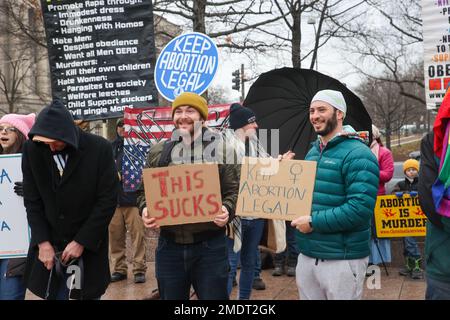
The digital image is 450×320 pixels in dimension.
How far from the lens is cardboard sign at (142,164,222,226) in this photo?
3307mm

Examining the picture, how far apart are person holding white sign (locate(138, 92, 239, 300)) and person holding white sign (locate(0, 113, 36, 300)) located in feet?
3.89

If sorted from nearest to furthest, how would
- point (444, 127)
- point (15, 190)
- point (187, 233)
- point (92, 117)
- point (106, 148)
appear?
point (444, 127) → point (187, 233) → point (106, 148) → point (15, 190) → point (92, 117)

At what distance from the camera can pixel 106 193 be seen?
3553mm

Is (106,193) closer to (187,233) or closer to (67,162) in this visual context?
(67,162)

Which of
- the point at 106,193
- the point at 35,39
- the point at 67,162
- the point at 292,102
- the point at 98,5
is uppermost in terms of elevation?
the point at 35,39

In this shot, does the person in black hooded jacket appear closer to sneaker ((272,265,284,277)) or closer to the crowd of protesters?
the crowd of protesters

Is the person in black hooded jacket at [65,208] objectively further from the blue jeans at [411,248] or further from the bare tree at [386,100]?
the bare tree at [386,100]

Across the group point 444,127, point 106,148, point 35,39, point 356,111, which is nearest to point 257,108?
point 356,111

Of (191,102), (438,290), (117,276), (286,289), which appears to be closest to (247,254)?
(286,289)

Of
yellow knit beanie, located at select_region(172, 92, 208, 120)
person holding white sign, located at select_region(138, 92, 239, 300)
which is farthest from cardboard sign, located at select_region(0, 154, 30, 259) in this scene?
yellow knit beanie, located at select_region(172, 92, 208, 120)

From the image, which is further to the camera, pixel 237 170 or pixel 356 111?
pixel 356 111

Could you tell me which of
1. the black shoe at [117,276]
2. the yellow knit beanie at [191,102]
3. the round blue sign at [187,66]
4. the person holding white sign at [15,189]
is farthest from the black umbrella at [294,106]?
the black shoe at [117,276]

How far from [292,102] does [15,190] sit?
2.79 meters

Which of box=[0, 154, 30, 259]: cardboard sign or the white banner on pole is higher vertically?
the white banner on pole
